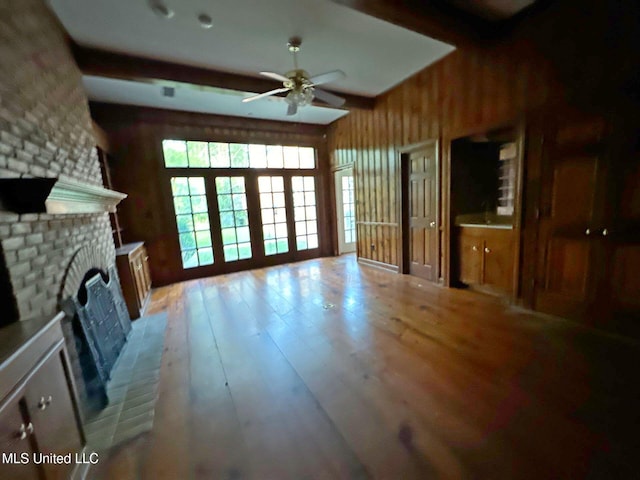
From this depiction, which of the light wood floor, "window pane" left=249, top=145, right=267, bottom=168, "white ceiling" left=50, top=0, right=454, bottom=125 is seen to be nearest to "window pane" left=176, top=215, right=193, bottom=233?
Result: "window pane" left=249, top=145, right=267, bottom=168

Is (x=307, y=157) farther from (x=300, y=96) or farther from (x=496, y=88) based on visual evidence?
(x=496, y=88)

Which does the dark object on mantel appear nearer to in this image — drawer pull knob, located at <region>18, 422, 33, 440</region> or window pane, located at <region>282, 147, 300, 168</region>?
drawer pull knob, located at <region>18, 422, 33, 440</region>

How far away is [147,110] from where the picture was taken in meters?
4.36

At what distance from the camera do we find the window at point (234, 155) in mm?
4668

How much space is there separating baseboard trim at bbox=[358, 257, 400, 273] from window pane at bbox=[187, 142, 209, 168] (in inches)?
139

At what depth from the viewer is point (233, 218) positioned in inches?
206

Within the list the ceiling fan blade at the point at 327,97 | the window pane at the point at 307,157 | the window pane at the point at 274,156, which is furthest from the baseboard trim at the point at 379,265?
the ceiling fan blade at the point at 327,97

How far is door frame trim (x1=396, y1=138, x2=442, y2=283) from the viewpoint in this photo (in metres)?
3.68

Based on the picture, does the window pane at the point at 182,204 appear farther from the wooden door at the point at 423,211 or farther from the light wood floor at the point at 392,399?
the wooden door at the point at 423,211


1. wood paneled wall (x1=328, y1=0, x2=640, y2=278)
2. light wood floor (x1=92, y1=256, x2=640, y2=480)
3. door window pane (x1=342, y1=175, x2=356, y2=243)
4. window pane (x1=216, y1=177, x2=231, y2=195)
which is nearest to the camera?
light wood floor (x1=92, y1=256, x2=640, y2=480)

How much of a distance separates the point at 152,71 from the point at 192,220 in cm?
247

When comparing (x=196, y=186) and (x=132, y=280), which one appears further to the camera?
(x=196, y=186)

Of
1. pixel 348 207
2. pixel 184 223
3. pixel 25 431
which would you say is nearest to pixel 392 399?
pixel 25 431

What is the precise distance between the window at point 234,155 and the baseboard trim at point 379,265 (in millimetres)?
2415
